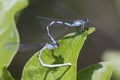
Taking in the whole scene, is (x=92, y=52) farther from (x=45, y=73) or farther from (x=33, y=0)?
(x=45, y=73)

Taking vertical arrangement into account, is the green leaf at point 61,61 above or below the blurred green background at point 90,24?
above

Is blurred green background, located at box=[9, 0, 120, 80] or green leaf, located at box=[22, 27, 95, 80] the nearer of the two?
green leaf, located at box=[22, 27, 95, 80]

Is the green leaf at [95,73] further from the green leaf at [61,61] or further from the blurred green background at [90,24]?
the blurred green background at [90,24]

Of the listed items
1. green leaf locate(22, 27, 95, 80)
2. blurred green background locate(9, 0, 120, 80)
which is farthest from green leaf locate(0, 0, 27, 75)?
blurred green background locate(9, 0, 120, 80)

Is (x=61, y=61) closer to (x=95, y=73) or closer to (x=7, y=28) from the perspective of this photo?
(x=95, y=73)

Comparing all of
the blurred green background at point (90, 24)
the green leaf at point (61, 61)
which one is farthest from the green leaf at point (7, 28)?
the blurred green background at point (90, 24)

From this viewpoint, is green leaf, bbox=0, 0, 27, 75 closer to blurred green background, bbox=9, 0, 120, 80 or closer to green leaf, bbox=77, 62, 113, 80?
green leaf, bbox=77, 62, 113, 80

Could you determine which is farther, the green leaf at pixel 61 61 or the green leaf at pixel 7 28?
the green leaf at pixel 7 28

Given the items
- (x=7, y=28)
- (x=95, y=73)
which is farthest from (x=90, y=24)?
(x=95, y=73)
